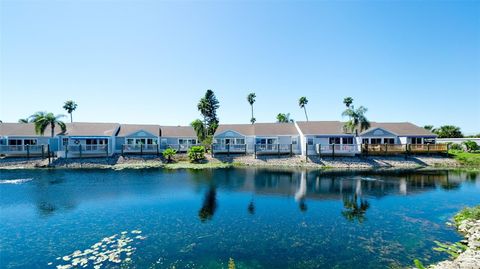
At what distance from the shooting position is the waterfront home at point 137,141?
40281mm

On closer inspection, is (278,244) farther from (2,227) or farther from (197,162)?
(197,162)

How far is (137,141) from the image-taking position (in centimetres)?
4166

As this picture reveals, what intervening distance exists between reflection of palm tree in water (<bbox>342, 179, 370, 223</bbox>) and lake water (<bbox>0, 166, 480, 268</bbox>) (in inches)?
2.6

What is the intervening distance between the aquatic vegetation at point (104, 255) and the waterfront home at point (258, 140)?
96.9 feet

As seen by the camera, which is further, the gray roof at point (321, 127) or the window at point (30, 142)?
the gray roof at point (321, 127)

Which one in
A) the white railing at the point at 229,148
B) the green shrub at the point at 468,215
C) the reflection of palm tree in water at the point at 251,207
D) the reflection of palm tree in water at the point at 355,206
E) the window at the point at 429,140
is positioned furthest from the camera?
the window at the point at 429,140

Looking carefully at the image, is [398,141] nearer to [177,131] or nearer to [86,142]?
[177,131]

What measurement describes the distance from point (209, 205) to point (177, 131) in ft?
101

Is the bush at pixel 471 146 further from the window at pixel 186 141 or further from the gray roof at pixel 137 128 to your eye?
the gray roof at pixel 137 128

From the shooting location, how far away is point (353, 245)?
1138 cm

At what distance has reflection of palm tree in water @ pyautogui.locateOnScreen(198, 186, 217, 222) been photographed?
15219 mm

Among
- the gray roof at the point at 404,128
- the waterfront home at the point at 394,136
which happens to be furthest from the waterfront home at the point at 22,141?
the gray roof at the point at 404,128

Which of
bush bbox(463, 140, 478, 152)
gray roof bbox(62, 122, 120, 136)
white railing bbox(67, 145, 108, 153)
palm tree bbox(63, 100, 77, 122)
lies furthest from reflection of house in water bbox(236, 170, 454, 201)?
palm tree bbox(63, 100, 77, 122)

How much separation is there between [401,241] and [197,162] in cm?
2986
